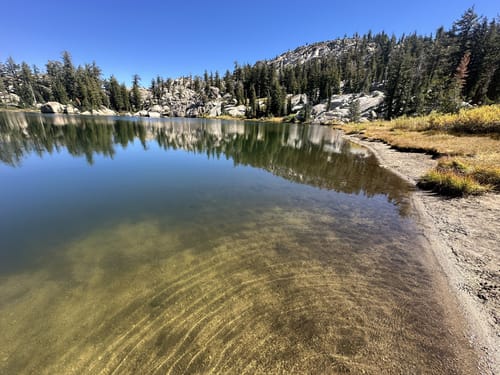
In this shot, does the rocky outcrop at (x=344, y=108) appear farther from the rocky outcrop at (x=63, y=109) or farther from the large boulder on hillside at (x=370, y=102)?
the rocky outcrop at (x=63, y=109)

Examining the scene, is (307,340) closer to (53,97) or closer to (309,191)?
(309,191)

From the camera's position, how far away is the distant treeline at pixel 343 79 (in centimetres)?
6231

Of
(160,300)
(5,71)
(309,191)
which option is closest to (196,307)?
(160,300)

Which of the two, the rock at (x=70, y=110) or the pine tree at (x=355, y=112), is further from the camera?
the rock at (x=70, y=110)

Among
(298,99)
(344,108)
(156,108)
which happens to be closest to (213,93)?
(156,108)

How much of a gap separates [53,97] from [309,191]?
16575 cm

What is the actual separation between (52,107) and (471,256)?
149506 millimetres

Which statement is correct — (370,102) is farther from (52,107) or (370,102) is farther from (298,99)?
(52,107)

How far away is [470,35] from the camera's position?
231 ft

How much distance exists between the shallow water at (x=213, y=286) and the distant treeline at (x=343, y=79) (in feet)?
186

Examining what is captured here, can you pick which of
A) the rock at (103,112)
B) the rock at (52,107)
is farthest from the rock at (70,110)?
the rock at (103,112)

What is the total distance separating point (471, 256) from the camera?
6539 mm

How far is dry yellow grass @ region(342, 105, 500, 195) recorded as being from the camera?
37.7 ft

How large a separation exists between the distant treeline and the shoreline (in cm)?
5014
